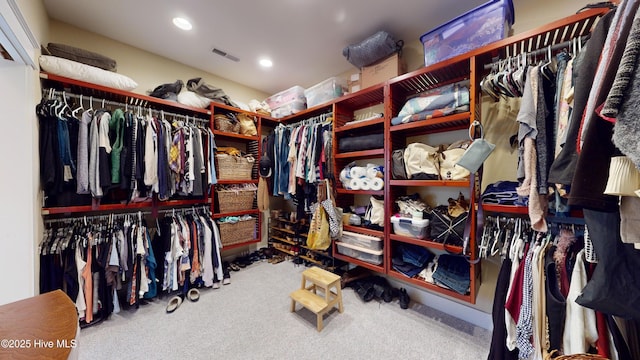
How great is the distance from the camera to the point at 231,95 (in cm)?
310

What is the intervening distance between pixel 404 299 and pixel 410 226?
2.63ft

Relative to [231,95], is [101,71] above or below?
below

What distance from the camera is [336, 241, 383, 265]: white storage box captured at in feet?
6.63

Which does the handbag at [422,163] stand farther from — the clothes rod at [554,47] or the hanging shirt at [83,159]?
the hanging shirt at [83,159]

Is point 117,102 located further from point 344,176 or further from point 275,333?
point 275,333

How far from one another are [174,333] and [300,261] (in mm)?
1562

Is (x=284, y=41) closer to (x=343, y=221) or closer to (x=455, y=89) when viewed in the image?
(x=455, y=89)

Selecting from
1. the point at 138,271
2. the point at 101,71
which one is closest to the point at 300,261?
the point at 138,271

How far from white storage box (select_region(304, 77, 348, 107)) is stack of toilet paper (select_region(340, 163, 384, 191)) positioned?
0.88 m

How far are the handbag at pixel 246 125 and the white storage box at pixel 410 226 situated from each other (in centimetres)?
207

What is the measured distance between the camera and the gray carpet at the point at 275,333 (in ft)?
4.99

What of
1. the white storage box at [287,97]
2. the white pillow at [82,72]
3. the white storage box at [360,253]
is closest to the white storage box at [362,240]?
the white storage box at [360,253]

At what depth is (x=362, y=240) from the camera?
2.12 metres

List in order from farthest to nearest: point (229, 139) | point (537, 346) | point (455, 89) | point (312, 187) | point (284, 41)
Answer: point (229, 139) → point (312, 187) → point (284, 41) → point (455, 89) → point (537, 346)
